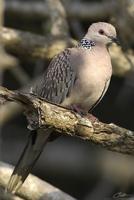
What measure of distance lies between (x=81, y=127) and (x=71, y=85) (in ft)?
2.49

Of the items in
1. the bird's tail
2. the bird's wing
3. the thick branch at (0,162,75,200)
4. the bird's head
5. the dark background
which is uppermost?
the bird's head

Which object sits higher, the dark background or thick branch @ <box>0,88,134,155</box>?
thick branch @ <box>0,88,134,155</box>

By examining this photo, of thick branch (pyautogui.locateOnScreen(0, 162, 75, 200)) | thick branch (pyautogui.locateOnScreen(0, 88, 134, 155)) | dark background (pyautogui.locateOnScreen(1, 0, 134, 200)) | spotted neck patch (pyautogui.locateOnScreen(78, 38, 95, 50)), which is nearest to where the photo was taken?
thick branch (pyautogui.locateOnScreen(0, 88, 134, 155))

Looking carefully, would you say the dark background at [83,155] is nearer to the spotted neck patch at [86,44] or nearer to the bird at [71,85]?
the spotted neck patch at [86,44]

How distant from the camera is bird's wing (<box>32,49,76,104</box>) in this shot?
201 inches

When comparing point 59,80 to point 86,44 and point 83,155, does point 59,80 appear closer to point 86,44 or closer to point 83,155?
point 86,44

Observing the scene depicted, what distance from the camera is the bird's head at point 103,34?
5.28 m

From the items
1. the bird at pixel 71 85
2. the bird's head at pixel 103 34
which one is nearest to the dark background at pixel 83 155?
the bird's head at pixel 103 34

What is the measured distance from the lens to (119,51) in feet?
20.6

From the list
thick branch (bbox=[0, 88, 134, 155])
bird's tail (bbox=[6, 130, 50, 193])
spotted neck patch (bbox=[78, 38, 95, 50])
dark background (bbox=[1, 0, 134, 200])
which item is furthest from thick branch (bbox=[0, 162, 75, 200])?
dark background (bbox=[1, 0, 134, 200])

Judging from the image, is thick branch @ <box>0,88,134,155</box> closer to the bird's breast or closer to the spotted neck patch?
the bird's breast

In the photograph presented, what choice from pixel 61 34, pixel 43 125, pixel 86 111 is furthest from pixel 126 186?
pixel 43 125

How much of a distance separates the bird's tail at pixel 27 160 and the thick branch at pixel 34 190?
0.07 m

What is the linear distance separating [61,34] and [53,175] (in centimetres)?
182
